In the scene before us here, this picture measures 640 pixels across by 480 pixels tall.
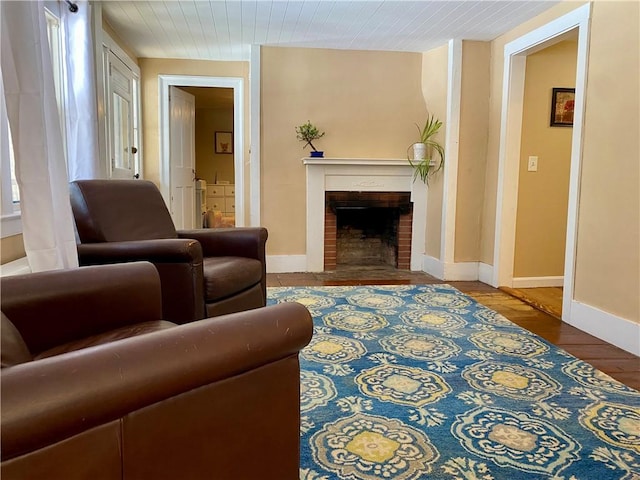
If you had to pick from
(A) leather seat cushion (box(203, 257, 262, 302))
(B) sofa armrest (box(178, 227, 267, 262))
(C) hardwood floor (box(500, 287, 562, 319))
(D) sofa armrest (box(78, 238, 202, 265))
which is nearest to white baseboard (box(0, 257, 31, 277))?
(D) sofa armrest (box(78, 238, 202, 265))

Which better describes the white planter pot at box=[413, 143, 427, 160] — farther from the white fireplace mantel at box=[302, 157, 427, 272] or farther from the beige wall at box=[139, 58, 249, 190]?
the beige wall at box=[139, 58, 249, 190]

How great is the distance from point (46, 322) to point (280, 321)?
2.69 ft

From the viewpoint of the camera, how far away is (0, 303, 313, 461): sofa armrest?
0.69 metres

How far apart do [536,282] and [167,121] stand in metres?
4.14

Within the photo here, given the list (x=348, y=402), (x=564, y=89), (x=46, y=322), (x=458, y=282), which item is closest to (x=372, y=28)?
(x=564, y=89)

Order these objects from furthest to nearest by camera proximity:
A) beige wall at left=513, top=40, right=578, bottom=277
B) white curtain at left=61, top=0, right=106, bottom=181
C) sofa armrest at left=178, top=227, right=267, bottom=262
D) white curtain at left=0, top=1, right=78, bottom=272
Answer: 1. beige wall at left=513, top=40, right=578, bottom=277
2. white curtain at left=61, top=0, right=106, bottom=181
3. sofa armrest at left=178, top=227, right=267, bottom=262
4. white curtain at left=0, top=1, right=78, bottom=272

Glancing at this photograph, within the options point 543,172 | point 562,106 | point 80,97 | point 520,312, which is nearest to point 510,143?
point 543,172

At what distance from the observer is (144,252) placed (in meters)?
2.21

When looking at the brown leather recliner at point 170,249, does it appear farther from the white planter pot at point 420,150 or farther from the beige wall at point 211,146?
the beige wall at point 211,146

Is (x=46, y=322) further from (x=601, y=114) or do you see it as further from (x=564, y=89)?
(x=564, y=89)

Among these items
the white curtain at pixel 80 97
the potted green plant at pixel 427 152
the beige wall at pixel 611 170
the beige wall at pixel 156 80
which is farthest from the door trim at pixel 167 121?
the beige wall at pixel 611 170

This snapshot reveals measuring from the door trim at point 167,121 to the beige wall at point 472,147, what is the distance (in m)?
2.44

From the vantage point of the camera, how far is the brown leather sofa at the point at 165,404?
704mm

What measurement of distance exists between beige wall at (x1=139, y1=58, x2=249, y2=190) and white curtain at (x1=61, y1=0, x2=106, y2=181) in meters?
2.14
